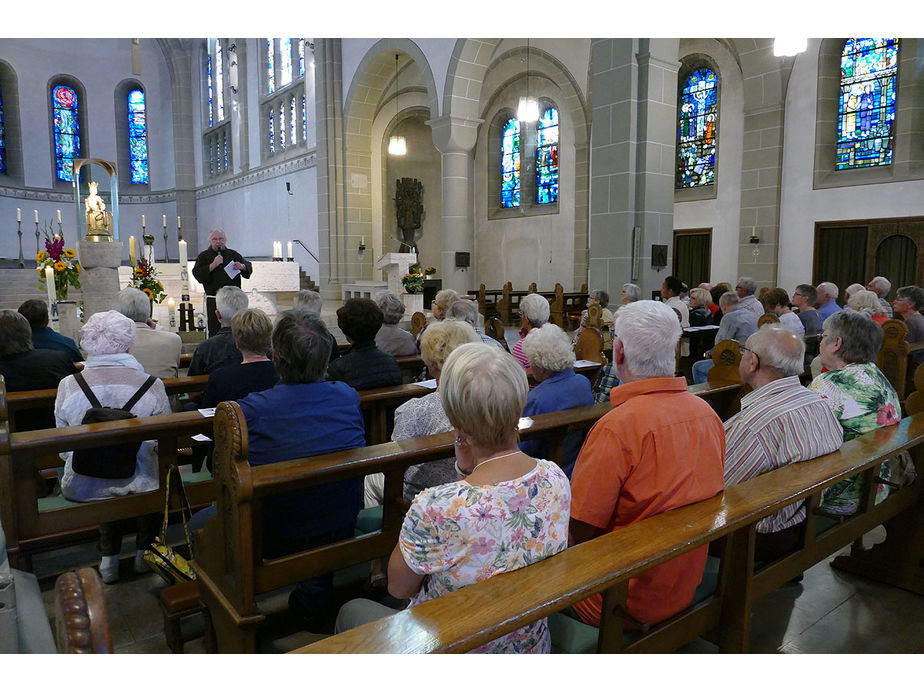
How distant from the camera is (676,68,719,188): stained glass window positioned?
12.5m

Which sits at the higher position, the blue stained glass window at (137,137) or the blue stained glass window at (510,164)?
the blue stained glass window at (137,137)

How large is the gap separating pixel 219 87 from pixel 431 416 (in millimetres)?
21233

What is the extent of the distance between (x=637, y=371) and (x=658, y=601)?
0.64 meters

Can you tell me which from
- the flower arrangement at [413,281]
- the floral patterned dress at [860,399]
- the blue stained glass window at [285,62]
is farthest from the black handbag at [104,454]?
the blue stained glass window at [285,62]

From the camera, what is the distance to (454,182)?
459 inches

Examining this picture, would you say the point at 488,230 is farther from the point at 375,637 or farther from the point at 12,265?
the point at 375,637

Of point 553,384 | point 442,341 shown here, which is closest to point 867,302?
point 553,384

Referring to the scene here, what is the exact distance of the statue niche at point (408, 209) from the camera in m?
16.7

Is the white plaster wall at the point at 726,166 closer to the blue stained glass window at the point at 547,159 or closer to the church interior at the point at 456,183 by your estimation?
the church interior at the point at 456,183

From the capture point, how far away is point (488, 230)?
1709cm

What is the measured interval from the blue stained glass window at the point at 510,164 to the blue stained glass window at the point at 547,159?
63cm

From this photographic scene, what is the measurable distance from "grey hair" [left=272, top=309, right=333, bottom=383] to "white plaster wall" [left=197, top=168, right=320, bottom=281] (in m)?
14.2

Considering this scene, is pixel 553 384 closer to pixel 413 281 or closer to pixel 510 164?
pixel 413 281

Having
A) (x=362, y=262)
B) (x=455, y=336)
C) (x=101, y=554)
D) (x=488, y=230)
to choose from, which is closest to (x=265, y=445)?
(x=455, y=336)
